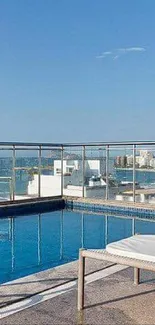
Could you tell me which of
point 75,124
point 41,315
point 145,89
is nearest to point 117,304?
point 41,315

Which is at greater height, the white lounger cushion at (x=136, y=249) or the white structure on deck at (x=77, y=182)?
the white structure on deck at (x=77, y=182)

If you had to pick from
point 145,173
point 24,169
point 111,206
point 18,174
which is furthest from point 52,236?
point 145,173

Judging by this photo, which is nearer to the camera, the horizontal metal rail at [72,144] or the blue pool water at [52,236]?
the blue pool water at [52,236]

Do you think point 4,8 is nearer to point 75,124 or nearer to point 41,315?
point 75,124

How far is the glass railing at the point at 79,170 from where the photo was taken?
767cm

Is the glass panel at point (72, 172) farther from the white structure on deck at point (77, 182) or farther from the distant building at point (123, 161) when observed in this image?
the distant building at point (123, 161)

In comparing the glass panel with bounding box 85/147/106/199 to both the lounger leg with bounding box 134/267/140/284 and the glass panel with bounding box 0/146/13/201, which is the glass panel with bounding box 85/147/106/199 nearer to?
the glass panel with bounding box 0/146/13/201

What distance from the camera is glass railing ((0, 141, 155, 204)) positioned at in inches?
302

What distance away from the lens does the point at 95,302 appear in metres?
2.61

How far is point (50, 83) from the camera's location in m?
17.7

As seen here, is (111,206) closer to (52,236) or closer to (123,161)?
(123,161)

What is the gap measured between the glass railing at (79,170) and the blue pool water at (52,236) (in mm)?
803

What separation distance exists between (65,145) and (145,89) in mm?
8076

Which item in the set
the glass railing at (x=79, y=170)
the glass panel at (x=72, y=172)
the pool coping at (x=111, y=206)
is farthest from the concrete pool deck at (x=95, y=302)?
the glass panel at (x=72, y=172)
